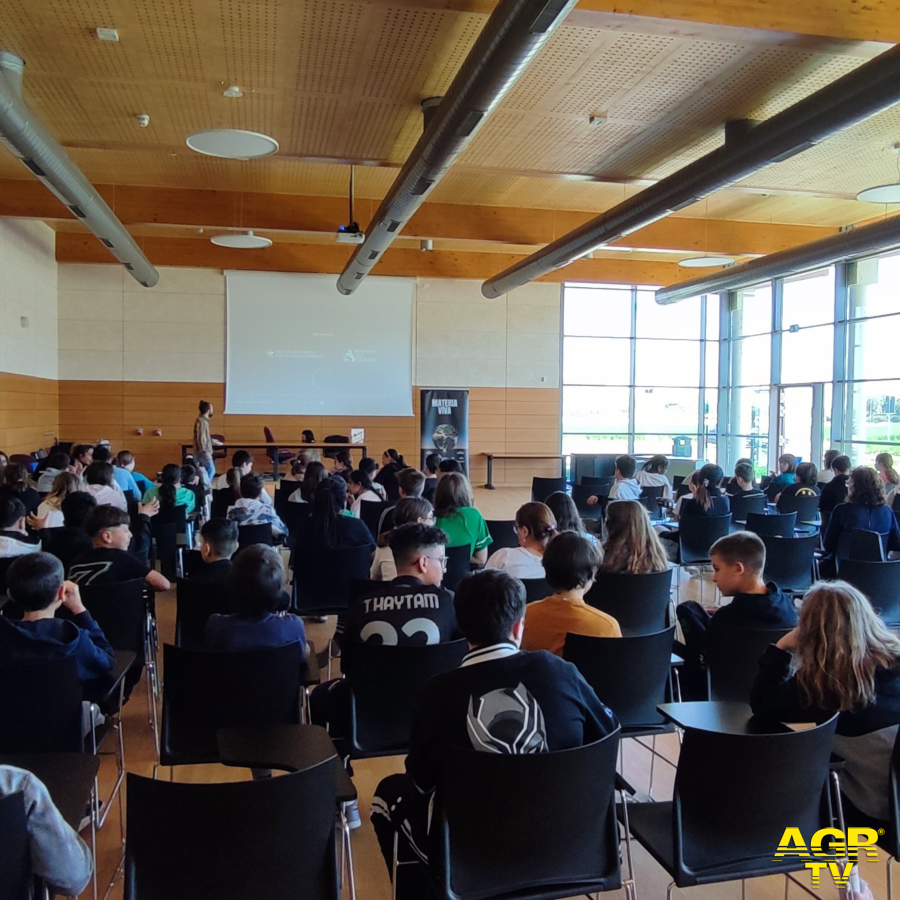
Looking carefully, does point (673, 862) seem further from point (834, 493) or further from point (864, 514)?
point (834, 493)

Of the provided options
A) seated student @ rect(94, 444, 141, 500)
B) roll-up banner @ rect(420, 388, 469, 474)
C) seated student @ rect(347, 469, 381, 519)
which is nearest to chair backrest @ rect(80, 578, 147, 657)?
seated student @ rect(347, 469, 381, 519)

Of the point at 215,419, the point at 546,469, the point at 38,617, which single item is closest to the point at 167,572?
the point at 38,617

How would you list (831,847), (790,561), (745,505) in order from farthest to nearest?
(745,505)
(790,561)
(831,847)

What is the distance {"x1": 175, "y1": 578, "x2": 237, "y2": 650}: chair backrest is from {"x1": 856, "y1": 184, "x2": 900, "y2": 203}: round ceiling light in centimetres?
711

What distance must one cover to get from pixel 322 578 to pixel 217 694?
2.03 metres

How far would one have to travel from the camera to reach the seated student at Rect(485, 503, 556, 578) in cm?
395

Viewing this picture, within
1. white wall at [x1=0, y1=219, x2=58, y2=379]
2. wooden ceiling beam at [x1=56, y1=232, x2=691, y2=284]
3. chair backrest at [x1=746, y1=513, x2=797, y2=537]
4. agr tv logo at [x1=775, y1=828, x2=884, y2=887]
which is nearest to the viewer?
agr tv logo at [x1=775, y1=828, x2=884, y2=887]

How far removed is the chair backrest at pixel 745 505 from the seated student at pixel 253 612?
5.38 m

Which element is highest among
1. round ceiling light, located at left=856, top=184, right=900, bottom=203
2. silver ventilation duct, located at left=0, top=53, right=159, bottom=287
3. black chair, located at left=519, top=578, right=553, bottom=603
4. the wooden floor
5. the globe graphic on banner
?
round ceiling light, located at left=856, top=184, right=900, bottom=203

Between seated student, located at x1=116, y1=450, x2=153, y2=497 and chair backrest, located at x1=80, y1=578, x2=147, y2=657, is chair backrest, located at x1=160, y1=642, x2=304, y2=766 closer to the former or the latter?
chair backrest, located at x1=80, y1=578, x2=147, y2=657

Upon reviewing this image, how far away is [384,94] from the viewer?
20.7 feet

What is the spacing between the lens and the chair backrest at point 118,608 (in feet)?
10.9

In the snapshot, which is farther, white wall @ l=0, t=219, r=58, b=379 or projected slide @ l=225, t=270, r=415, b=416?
projected slide @ l=225, t=270, r=415, b=416

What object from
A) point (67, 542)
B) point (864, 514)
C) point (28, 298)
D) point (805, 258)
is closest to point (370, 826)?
point (67, 542)
